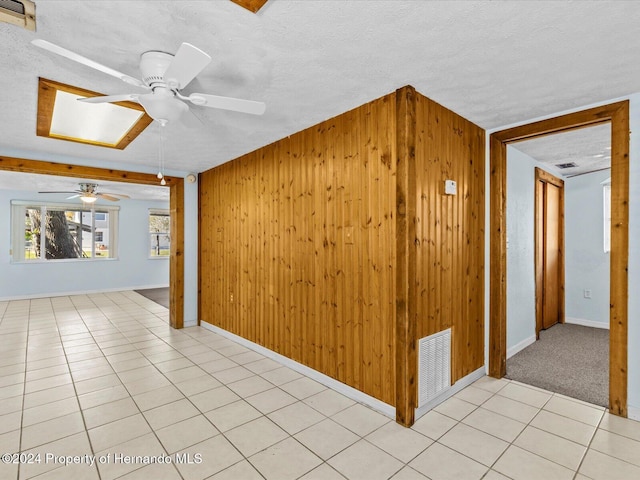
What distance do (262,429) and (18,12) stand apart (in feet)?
8.86

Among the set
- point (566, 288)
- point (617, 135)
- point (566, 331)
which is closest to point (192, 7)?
point (617, 135)

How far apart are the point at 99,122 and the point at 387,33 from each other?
2.90 metres

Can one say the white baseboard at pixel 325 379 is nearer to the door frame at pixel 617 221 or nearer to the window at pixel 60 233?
the door frame at pixel 617 221

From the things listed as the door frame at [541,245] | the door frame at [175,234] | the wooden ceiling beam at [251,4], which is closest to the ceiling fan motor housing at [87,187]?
the door frame at [175,234]

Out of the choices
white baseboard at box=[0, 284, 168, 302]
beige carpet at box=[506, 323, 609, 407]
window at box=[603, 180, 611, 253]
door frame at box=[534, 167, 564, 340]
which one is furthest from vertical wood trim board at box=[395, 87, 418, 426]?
white baseboard at box=[0, 284, 168, 302]

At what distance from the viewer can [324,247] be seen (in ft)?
9.73

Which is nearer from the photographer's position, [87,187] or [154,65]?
[154,65]

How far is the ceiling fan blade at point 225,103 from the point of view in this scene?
188 centimetres

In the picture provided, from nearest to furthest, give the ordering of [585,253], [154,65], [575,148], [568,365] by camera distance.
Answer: [154,65], [568,365], [575,148], [585,253]

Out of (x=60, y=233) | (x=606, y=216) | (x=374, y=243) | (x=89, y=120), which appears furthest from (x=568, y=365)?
(x=60, y=233)

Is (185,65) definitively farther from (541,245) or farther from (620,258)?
(541,245)

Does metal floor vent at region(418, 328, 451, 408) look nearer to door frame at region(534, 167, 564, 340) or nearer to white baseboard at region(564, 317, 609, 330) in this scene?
door frame at region(534, 167, 564, 340)

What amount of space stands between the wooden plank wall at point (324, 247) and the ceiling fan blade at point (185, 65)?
53.9 inches

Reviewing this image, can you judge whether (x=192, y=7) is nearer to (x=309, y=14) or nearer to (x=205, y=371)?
(x=309, y=14)
